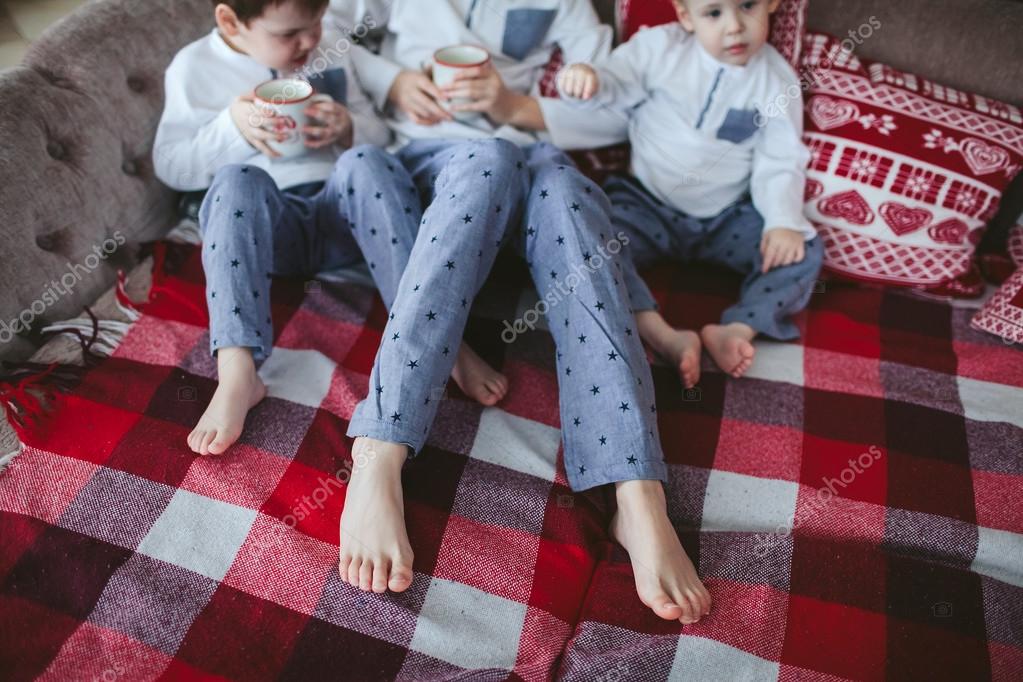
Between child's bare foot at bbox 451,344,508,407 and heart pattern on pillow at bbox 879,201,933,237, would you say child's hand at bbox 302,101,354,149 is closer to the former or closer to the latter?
child's bare foot at bbox 451,344,508,407

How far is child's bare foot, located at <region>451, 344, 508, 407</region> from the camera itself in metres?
1.05

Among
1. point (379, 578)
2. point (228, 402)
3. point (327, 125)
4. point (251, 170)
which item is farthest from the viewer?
point (327, 125)

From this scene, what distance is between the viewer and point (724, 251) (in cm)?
132

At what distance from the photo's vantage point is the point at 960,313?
125 cm

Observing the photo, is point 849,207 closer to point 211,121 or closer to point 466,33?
point 466,33

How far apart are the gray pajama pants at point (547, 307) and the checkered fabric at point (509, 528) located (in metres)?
0.09

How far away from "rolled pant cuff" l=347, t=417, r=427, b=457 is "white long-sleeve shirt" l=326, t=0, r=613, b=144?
0.61m

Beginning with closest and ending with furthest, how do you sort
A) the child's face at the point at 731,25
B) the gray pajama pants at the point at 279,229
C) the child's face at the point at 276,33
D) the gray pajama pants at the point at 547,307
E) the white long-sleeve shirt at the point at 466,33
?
the gray pajama pants at the point at 547,307
the gray pajama pants at the point at 279,229
the child's face at the point at 276,33
the child's face at the point at 731,25
the white long-sleeve shirt at the point at 466,33

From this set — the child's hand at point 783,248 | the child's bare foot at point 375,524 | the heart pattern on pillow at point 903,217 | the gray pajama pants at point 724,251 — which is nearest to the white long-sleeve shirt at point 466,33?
the gray pajama pants at point 724,251

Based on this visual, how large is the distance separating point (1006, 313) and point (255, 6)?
1.19 m

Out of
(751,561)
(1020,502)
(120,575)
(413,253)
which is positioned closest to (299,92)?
(413,253)

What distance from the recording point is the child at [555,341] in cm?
85

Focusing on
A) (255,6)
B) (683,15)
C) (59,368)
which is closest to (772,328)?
(683,15)

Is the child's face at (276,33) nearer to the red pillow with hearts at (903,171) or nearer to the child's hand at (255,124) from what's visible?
the child's hand at (255,124)
